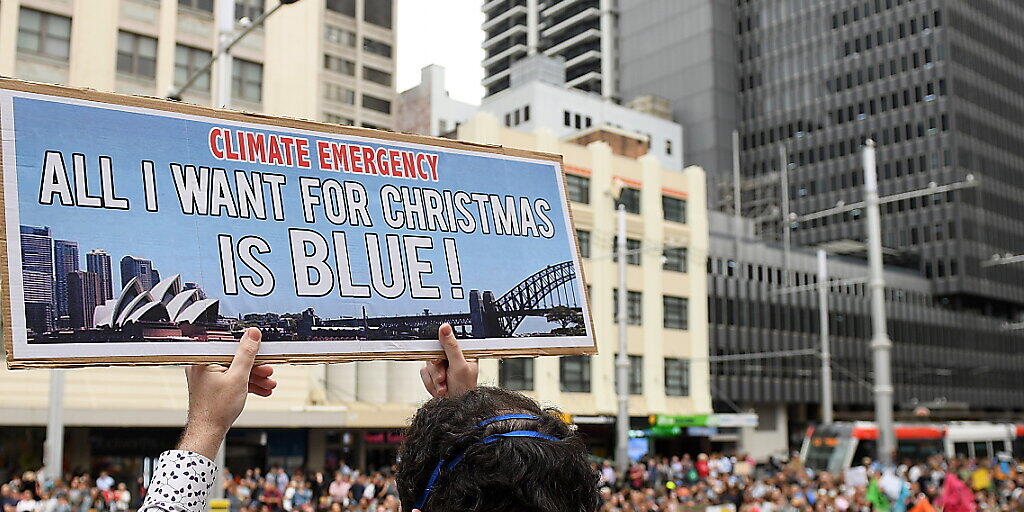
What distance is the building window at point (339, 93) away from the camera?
79.3 meters

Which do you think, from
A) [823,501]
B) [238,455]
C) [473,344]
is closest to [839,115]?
[238,455]

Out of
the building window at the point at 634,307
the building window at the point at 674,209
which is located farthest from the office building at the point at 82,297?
the building window at the point at 674,209

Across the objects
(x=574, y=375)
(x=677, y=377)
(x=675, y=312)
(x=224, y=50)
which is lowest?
(x=677, y=377)

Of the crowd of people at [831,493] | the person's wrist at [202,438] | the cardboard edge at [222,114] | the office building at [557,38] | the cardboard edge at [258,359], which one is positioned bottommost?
the crowd of people at [831,493]

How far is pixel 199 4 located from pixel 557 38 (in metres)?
80.7

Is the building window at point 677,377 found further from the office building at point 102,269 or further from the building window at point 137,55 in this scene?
the office building at point 102,269

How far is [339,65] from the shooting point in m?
79.3

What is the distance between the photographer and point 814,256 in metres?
64.9

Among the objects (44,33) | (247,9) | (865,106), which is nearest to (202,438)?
(44,33)

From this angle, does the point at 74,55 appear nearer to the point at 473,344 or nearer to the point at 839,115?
the point at 473,344

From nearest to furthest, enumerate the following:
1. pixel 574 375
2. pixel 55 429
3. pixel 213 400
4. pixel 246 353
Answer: pixel 213 400
pixel 246 353
pixel 55 429
pixel 574 375

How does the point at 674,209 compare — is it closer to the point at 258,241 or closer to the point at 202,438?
the point at 258,241

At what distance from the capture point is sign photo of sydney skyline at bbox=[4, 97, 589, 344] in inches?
112

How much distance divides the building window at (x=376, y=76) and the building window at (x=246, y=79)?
161 ft
